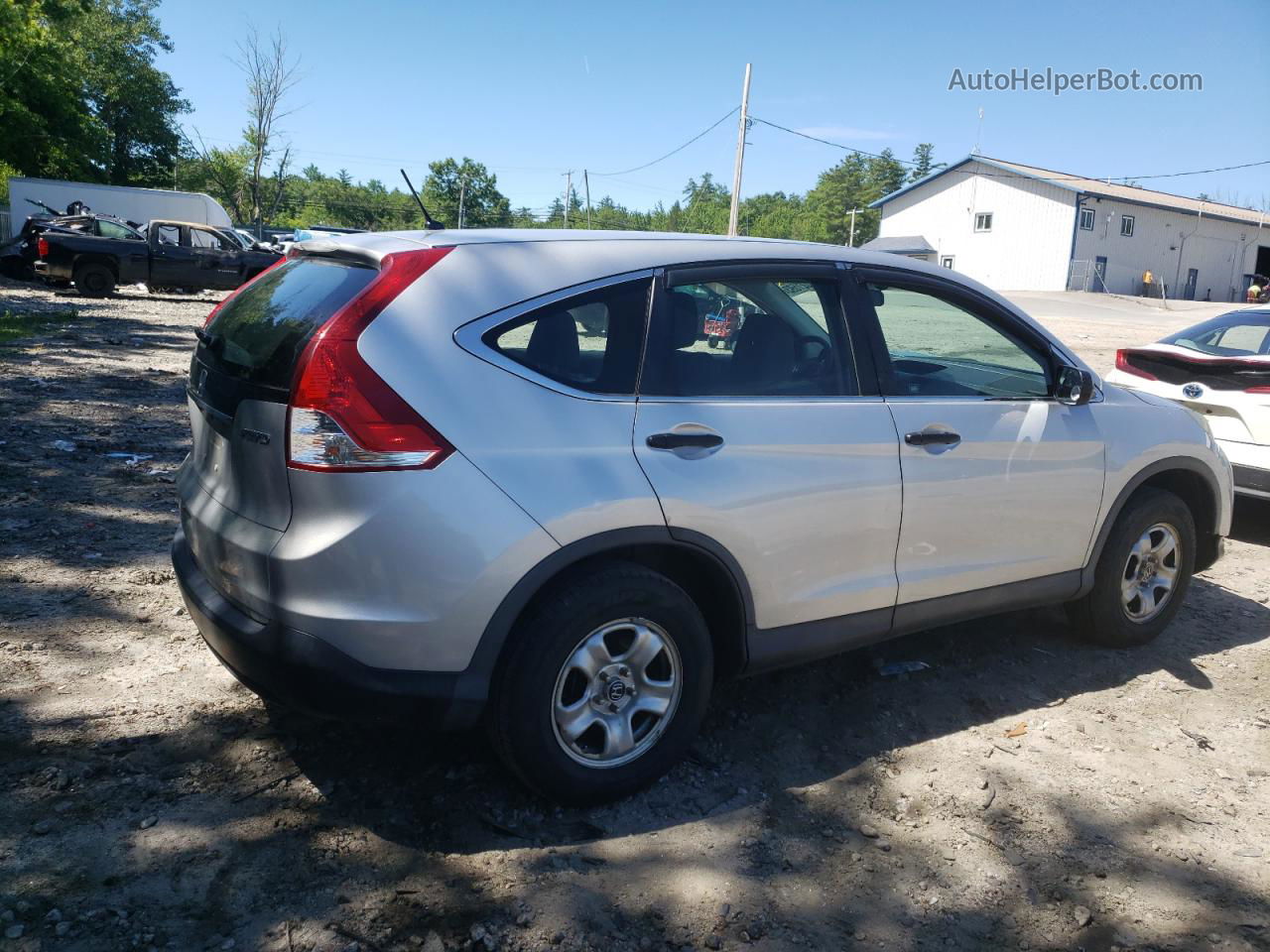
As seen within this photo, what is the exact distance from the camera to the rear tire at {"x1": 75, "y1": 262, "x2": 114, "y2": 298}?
67.3 ft

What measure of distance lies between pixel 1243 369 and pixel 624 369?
17.2 ft

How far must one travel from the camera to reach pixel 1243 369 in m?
6.36

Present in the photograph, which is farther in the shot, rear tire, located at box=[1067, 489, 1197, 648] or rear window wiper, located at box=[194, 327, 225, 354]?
rear tire, located at box=[1067, 489, 1197, 648]

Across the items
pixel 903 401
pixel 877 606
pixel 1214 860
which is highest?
pixel 903 401

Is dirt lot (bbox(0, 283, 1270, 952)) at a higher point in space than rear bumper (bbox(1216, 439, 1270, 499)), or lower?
lower

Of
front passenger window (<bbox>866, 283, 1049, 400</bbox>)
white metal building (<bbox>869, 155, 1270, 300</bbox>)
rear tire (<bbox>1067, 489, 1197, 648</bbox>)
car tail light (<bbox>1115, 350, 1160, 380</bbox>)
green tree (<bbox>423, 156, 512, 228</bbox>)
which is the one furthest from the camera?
A: green tree (<bbox>423, 156, 512, 228</bbox>)

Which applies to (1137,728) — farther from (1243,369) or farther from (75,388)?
(75,388)

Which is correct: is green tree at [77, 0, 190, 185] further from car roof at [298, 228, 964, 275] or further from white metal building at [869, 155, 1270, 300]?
car roof at [298, 228, 964, 275]

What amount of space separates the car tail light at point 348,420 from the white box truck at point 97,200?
1339 inches

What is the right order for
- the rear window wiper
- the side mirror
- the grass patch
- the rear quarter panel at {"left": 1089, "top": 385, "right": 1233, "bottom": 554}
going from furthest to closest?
the grass patch → the rear quarter panel at {"left": 1089, "top": 385, "right": 1233, "bottom": 554} → the side mirror → the rear window wiper

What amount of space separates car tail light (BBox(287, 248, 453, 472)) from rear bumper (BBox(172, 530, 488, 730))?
499 millimetres

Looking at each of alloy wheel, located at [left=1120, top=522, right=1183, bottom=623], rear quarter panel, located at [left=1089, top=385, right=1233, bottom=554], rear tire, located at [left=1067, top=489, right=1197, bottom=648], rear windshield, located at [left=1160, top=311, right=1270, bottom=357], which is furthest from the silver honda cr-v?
rear windshield, located at [left=1160, top=311, right=1270, bottom=357]

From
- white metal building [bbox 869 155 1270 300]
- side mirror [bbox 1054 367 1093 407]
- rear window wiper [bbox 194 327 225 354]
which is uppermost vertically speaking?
white metal building [bbox 869 155 1270 300]

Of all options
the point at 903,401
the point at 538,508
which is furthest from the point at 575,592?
the point at 903,401
